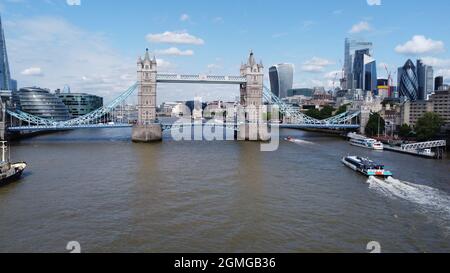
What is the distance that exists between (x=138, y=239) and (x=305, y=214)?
597cm

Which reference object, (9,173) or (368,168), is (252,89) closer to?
(368,168)

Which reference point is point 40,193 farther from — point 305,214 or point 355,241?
point 355,241

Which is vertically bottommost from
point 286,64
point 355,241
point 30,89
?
point 355,241

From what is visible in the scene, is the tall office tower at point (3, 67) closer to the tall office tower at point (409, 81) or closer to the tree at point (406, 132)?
the tree at point (406, 132)

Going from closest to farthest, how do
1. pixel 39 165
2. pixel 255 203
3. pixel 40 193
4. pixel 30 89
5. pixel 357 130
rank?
1. pixel 255 203
2. pixel 40 193
3. pixel 39 165
4. pixel 357 130
5. pixel 30 89

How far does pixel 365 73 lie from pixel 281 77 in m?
33.5

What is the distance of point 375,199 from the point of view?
16875 millimetres

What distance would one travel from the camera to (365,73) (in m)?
158

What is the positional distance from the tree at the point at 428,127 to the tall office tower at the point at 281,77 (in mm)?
127974

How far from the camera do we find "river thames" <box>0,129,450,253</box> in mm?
11727

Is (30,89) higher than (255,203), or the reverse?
(30,89)

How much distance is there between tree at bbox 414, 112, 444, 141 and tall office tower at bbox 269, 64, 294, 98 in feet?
420

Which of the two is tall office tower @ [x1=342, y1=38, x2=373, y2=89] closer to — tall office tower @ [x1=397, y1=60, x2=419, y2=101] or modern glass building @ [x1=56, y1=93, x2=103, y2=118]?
tall office tower @ [x1=397, y1=60, x2=419, y2=101]

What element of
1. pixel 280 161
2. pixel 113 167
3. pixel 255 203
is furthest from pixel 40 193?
pixel 280 161
